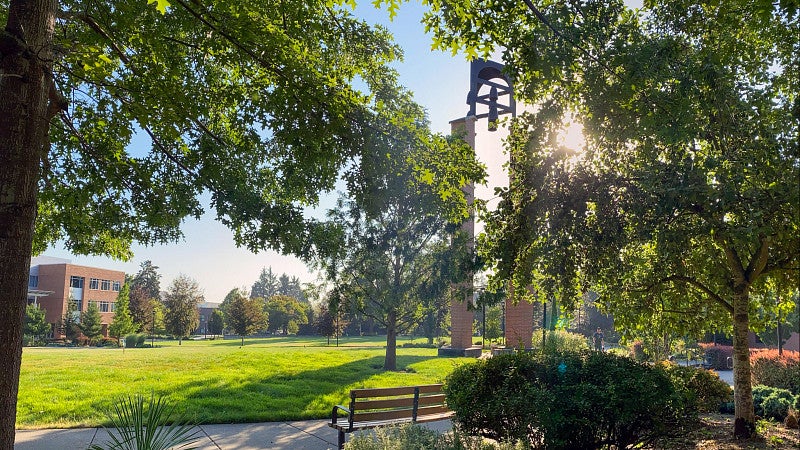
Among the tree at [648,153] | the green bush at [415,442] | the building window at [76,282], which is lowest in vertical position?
the green bush at [415,442]

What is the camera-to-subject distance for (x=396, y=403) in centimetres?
809

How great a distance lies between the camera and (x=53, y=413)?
32.4 ft

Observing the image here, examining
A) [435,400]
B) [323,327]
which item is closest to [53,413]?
[435,400]

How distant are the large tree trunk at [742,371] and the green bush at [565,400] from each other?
7.34 ft

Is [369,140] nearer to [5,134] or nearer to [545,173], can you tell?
[545,173]

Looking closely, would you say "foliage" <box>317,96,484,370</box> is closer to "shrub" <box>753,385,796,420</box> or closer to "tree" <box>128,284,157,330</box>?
"shrub" <box>753,385,796,420</box>

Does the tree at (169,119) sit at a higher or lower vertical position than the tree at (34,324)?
higher

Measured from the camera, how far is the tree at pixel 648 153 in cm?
550

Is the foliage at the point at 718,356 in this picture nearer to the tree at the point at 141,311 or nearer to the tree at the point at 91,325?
the tree at the point at 141,311

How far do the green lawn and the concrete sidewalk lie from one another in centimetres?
46

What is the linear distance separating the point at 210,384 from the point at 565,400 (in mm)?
10195

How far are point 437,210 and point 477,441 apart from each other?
127 inches

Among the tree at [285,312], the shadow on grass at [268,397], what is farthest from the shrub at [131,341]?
the shadow on grass at [268,397]

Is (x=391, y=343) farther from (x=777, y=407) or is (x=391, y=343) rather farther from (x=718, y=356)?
(x=718, y=356)
